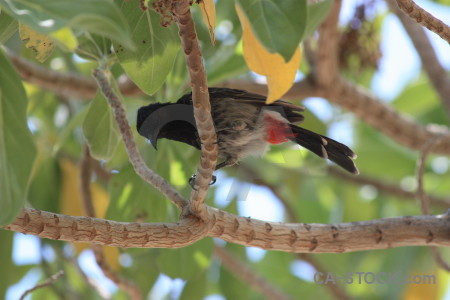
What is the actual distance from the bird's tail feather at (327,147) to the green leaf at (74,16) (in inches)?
62.4

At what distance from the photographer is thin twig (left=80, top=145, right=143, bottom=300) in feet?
9.59

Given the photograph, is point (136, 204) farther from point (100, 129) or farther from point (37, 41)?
point (37, 41)

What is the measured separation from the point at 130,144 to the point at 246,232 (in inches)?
21.4

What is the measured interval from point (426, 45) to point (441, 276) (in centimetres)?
183

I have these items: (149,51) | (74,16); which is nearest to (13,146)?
(74,16)

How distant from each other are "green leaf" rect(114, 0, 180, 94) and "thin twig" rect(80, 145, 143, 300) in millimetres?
1149

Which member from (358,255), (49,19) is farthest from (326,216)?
(49,19)

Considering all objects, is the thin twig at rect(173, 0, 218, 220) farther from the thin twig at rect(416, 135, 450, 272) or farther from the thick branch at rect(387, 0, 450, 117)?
the thick branch at rect(387, 0, 450, 117)

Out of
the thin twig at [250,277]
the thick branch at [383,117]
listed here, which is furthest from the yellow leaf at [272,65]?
the thin twig at [250,277]

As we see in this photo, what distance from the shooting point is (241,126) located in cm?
277

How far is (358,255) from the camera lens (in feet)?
15.3

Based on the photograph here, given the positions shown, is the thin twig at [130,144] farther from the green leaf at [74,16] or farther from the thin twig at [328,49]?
the thin twig at [328,49]

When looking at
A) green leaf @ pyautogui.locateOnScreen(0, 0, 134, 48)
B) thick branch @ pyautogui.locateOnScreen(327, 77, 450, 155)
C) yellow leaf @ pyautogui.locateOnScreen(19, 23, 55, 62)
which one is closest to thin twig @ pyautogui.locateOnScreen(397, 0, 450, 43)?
green leaf @ pyautogui.locateOnScreen(0, 0, 134, 48)

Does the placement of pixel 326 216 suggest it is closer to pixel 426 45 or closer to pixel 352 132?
pixel 352 132
